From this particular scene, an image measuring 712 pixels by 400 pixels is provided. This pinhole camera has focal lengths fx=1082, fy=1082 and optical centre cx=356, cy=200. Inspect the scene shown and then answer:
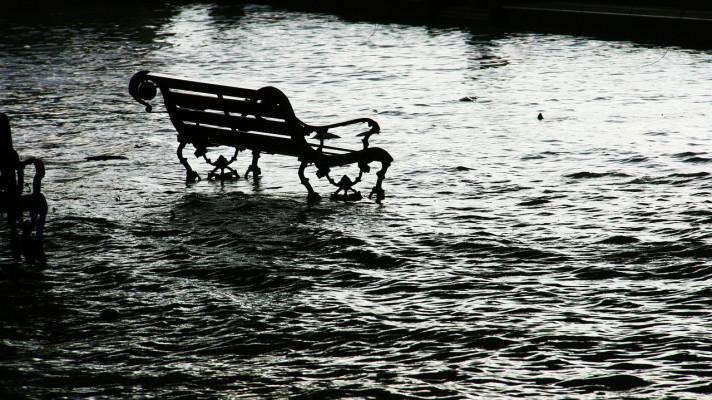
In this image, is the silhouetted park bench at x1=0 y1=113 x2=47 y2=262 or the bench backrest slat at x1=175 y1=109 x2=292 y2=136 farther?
the bench backrest slat at x1=175 y1=109 x2=292 y2=136

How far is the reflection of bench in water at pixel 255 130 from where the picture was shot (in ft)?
28.1

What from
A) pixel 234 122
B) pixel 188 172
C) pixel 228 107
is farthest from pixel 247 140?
pixel 188 172

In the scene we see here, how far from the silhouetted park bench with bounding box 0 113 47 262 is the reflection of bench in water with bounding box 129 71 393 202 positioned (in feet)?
7.13

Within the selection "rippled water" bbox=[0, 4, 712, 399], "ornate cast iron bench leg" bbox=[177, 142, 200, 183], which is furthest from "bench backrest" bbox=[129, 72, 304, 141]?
"rippled water" bbox=[0, 4, 712, 399]

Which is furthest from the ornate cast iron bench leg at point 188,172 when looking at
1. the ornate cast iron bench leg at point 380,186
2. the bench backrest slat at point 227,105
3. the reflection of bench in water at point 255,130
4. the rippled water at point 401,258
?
the ornate cast iron bench leg at point 380,186

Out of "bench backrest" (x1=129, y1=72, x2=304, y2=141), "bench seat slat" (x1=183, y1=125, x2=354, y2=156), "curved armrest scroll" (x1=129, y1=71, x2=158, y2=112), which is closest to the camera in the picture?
"bench backrest" (x1=129, y1=72, x2=304, y2=141)

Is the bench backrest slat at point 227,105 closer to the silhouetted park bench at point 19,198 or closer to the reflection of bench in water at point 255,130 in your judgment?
the reflection of bench in water at point 255,130

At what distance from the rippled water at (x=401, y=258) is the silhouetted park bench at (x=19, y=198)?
8.2 inches

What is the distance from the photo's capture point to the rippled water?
535cm

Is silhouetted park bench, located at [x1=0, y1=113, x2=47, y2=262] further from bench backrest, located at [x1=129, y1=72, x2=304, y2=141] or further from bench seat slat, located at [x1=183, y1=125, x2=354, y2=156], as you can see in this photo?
bench seat slat, located at [x1=183, y1=125, x2=354, y2=156]

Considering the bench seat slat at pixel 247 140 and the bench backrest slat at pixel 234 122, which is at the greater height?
the bench backrest slat at pixel 234 122

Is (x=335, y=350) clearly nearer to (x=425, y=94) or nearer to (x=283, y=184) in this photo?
(x=283, y=184)

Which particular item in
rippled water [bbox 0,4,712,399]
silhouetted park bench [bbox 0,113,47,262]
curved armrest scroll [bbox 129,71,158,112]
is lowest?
rippled water [bbox 0,4,712,399]

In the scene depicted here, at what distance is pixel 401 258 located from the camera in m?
7.16
